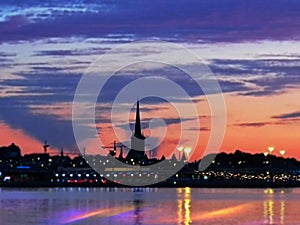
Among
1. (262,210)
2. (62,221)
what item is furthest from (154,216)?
(262,210)

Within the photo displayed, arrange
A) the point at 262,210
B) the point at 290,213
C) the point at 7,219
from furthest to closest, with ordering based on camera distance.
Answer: the point at 262,210 < the point at 290,213 < the point at 7,219

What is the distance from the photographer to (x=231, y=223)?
89.4 metres

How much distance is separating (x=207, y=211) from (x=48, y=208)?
2012 centimetres

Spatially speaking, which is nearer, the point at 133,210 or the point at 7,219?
the point at 7,219

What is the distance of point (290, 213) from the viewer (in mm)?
106688

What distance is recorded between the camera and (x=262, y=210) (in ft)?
375

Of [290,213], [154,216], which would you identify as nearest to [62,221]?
[154,216]

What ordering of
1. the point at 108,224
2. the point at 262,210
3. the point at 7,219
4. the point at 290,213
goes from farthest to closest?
1. the point at 262,210
2. the point at 290,213
3. the point at 7,219
4. the point at 108,224

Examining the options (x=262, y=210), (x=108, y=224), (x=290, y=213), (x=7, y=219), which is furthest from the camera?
(x=262, y=210)

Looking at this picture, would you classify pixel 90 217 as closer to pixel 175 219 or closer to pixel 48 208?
pixel 175 219

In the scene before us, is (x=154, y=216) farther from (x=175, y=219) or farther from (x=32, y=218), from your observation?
(x=32, y=218)

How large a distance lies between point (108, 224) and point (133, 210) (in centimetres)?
2423

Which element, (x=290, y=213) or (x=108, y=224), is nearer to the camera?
(x=108, y=224)

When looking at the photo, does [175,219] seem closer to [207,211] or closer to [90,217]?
[90,217]
